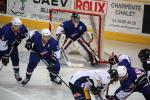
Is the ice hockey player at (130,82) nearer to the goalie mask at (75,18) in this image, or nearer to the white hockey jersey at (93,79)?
the white hockey jersey at (93,79)

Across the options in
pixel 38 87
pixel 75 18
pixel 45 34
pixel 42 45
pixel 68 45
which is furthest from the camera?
pixel 68 45

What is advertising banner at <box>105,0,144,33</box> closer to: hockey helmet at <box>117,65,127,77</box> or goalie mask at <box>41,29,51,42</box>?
goalie mask at <box>41,29,51,42</box>

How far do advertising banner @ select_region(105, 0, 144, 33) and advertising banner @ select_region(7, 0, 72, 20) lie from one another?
1141mm

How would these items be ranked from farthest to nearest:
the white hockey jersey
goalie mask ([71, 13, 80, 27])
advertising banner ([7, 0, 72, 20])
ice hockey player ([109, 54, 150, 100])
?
advertising banner ([7, 0, 72, 20])
goalie mask ([71, 13, 80, 27])
ice hockey player ([109, 54, 150, 100])
the white hockey jersey

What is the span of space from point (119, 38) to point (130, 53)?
117 cm

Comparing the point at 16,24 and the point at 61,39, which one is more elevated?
the point at 16,24

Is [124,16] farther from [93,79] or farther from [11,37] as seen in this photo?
[93,79]

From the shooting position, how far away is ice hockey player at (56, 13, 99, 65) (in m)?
8.69

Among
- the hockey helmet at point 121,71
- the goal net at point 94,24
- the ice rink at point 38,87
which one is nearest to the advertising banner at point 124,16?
the goal net at point 94,24

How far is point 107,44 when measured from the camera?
1087 cm

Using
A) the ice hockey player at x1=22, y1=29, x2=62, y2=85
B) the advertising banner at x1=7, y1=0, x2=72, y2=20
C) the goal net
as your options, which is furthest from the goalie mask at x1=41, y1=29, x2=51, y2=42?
the advertising banner at x1=7, y1=0, x2=72, y2=20

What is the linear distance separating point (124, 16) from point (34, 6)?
2.50m

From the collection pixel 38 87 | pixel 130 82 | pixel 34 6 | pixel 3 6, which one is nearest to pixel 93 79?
pixel 130 82

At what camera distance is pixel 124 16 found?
11.1 m
